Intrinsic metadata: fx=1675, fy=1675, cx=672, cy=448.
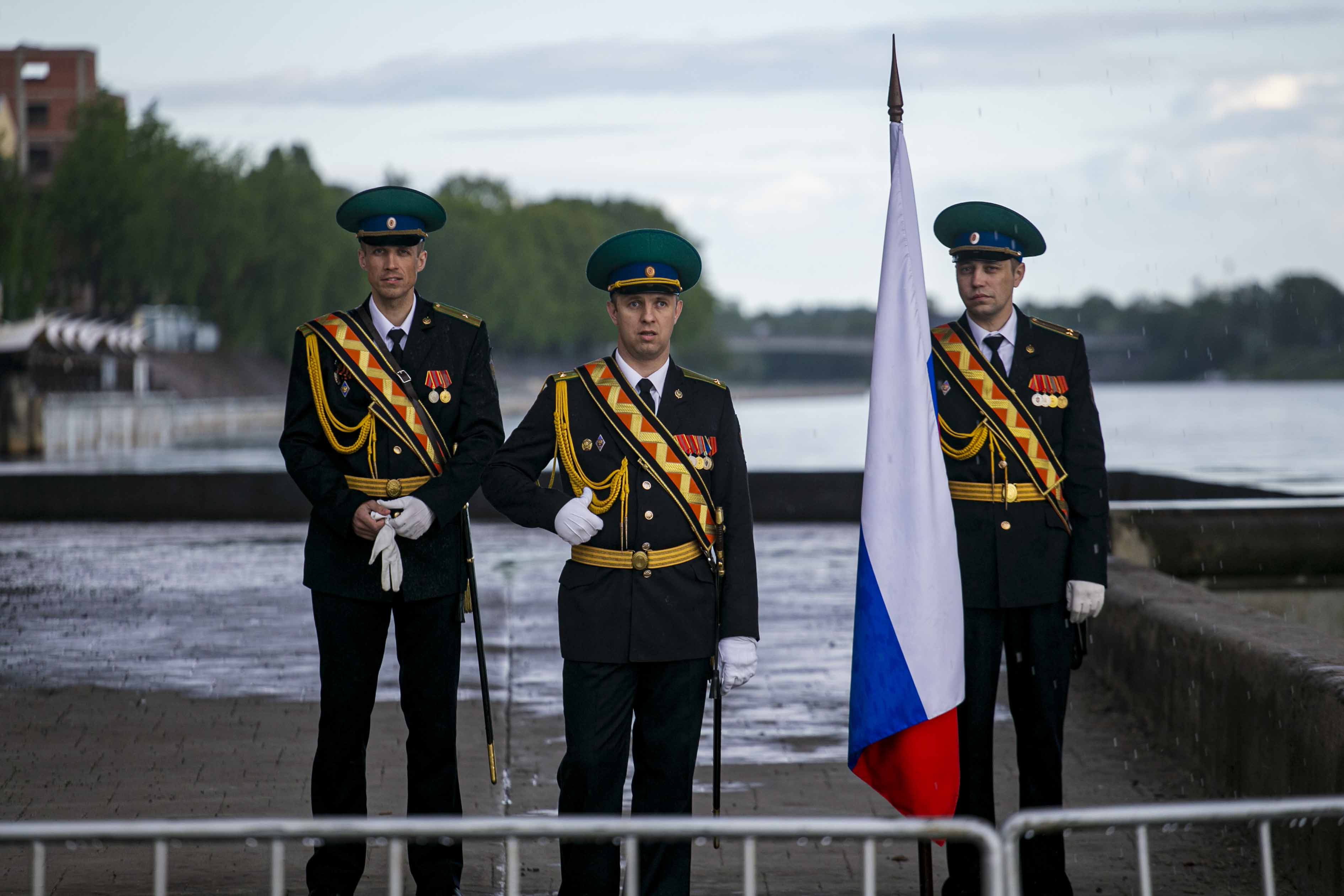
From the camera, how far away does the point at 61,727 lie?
7.49m

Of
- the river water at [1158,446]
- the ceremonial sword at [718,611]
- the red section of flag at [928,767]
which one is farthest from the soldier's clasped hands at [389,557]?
the river water at [1158,446]

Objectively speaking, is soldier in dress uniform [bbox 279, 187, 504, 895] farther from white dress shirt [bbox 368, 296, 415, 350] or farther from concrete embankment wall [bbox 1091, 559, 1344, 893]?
concrete embankment wall [bbox 1091, 559, 1344, 893]

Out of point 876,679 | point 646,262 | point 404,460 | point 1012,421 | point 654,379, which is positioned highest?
point 646,262

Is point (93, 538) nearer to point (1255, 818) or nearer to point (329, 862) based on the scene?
point (329, 862)

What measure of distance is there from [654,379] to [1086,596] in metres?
1.43

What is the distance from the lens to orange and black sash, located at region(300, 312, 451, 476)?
4.80 m

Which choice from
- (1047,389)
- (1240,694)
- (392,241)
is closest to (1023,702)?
(1047,389)

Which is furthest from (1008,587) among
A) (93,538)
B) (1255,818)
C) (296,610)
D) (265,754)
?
(93,538)

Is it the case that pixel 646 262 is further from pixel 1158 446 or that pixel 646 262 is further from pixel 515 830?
pixel 1158 446

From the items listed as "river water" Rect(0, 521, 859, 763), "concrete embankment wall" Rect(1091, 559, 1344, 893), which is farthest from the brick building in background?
"concrete embankment wall" Rect(1091, 559, 1344, 893)

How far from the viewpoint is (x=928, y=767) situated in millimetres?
4504

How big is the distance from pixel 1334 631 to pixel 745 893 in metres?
8.03

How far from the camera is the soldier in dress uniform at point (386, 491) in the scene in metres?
4.77

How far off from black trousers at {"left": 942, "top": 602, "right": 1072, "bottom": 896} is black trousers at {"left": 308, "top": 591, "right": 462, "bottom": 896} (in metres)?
1.48
